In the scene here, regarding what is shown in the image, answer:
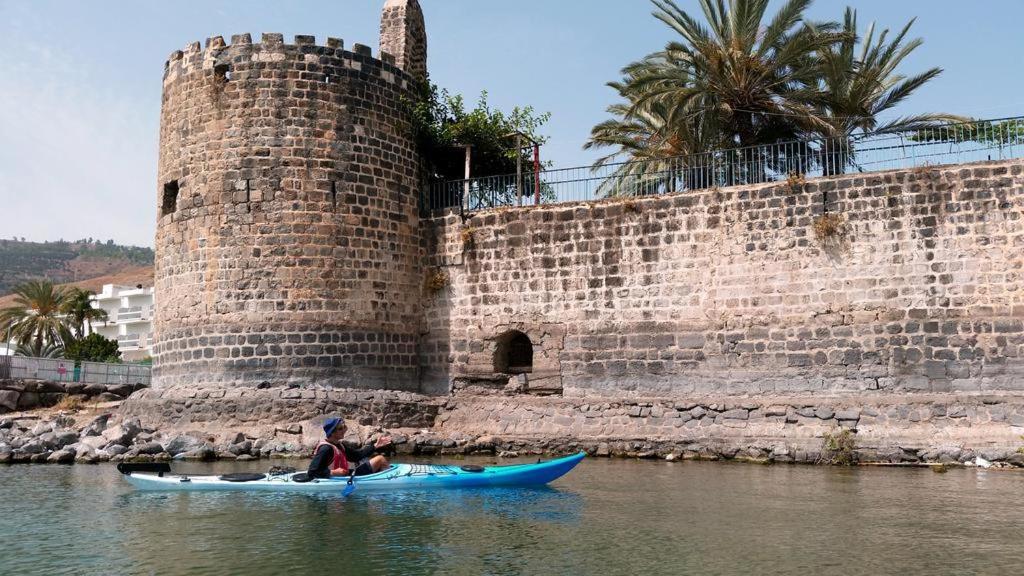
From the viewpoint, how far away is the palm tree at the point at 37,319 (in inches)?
1560

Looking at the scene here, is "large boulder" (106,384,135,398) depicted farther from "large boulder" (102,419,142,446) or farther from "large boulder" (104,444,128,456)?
"large boulder" (104,444,128,456)

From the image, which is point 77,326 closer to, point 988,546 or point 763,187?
point 763,187

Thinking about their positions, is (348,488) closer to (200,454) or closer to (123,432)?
(200,454)

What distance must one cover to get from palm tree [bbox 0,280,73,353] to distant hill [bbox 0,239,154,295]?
6199 centimetres

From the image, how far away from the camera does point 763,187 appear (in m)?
16.0

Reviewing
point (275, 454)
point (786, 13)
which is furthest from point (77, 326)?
point (786, 13)

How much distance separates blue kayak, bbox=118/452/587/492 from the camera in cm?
1110

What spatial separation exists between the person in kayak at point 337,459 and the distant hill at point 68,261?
96.3 meters

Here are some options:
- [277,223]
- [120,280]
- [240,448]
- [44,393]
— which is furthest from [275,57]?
[120,280]

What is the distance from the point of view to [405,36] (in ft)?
62.1

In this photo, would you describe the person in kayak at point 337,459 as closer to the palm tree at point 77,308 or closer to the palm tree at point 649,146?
the palm tree at point 649,146

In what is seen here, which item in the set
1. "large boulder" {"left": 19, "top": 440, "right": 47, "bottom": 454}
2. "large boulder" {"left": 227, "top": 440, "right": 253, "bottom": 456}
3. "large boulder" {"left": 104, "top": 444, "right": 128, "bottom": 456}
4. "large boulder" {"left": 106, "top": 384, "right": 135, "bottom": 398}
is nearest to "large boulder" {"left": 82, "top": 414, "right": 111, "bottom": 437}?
"large boulder" {"left": 19, "top": 440, "right": 47, "bottom": 454}

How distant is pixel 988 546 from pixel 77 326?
134 feet

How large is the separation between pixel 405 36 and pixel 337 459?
10266 millimetres
